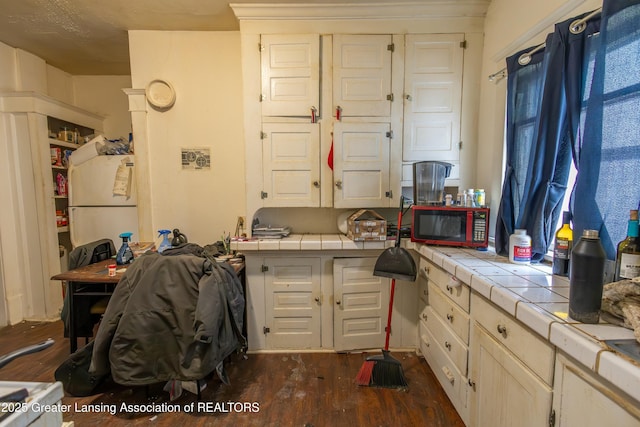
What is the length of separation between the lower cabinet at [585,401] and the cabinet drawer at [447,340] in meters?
0.63

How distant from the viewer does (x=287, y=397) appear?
1.88 meters

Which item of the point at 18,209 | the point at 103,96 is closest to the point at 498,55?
the point at 103,96

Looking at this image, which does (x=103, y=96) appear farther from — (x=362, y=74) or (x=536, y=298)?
(x=536, y=298)

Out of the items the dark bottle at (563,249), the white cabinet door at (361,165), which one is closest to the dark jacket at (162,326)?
the white cabinet door at (361,165)

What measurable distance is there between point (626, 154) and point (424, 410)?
1634 millimetres

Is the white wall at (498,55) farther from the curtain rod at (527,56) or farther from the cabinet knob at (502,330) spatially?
the cabinet knob at (502,330)

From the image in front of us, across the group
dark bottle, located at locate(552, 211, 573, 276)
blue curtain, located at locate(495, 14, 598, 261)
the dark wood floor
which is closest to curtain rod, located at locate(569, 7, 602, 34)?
blue curtain, located at locate(495, 14, 598, 261)

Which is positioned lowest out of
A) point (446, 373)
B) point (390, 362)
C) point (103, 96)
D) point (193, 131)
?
point (390, 362)

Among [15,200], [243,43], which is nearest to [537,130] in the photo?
[243,43]

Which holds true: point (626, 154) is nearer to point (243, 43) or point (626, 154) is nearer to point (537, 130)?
point (537, 130)

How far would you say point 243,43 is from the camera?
2.28 metres

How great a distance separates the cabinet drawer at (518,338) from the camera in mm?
1007

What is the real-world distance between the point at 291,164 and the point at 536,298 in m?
1.77

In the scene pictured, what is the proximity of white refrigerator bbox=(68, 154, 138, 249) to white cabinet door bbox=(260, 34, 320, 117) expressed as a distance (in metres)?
1.54
